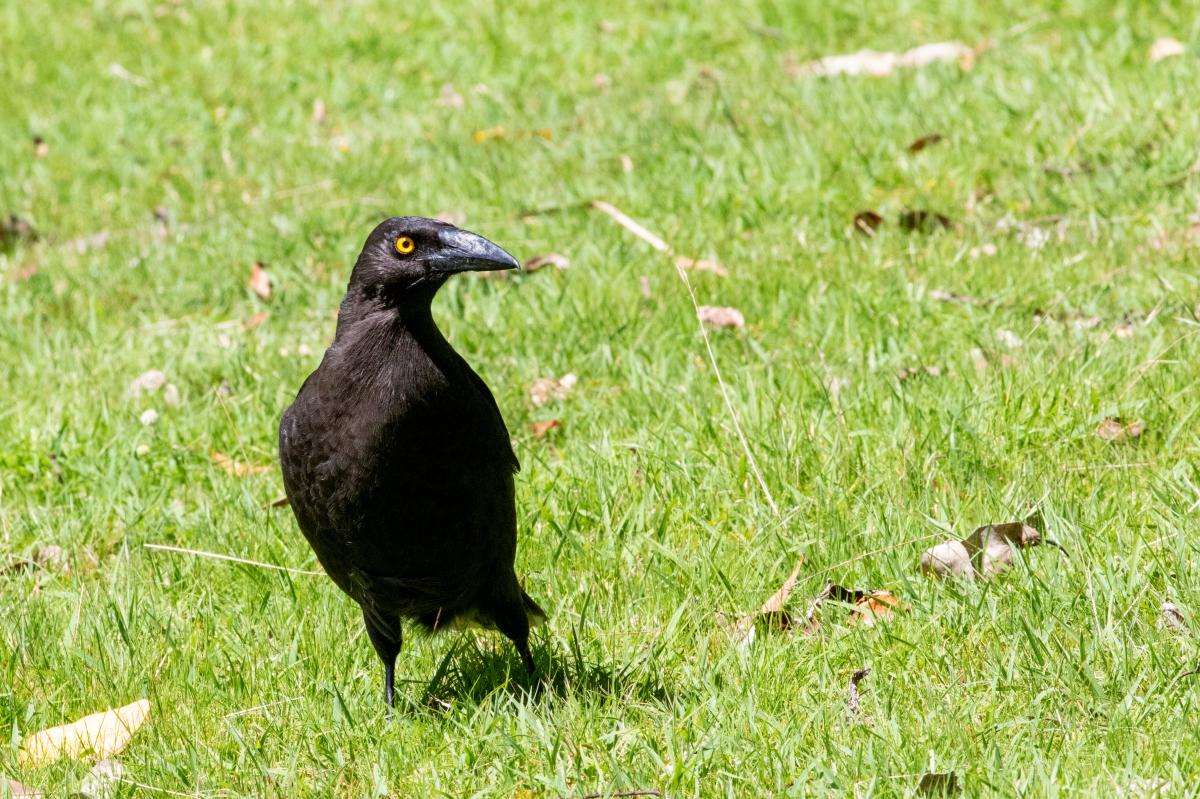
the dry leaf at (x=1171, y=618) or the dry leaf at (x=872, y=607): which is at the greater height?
the dry leaf at (x=1171, y=618)

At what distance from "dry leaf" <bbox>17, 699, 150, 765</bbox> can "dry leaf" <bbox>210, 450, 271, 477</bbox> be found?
146cm

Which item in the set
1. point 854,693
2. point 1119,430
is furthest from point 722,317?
point 854,693

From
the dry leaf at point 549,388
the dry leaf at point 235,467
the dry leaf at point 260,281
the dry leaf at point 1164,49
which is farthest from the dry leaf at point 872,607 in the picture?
the dry leaf at point 1164,49

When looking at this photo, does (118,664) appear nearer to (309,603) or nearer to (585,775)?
(309,603)

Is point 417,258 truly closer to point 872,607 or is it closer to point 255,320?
point 872,607

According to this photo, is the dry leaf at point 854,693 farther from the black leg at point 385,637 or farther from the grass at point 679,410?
the black leg at point 385,637

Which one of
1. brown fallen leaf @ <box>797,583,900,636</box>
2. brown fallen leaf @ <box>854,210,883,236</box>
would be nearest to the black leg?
brown fallen leaf @ <box>797,583,900,636</box>

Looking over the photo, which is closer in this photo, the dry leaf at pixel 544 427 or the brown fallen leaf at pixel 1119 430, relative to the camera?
the brown fallen leaf at pixel 1119 430

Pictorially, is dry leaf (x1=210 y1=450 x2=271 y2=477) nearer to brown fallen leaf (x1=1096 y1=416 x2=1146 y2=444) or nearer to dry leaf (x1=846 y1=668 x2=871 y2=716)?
dry leaf (x1=846 y1=668 x2=871 y2=716)

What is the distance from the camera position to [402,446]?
136 inches

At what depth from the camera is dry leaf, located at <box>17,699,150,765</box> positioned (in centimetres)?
346

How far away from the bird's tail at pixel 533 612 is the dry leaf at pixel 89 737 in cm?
97

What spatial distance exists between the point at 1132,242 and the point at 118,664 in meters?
3.89

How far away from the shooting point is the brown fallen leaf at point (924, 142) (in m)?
6.47
